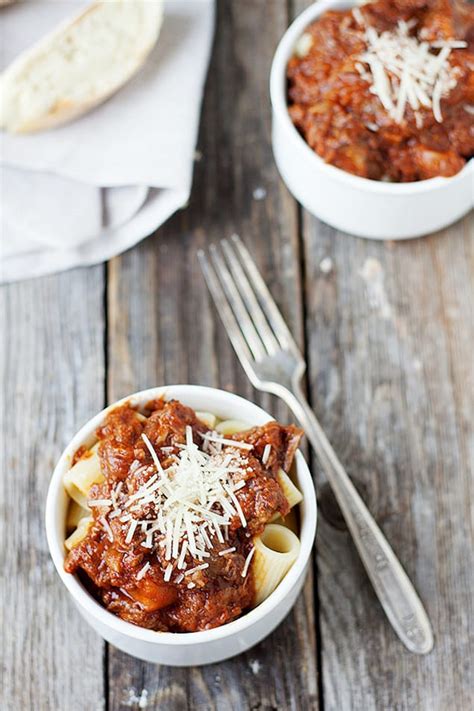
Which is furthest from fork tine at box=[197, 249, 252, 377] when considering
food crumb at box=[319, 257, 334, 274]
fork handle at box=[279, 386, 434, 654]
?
fork handle at box=[279, 386, 434, 654]

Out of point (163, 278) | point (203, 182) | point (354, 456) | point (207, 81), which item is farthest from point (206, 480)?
point (207, 81)

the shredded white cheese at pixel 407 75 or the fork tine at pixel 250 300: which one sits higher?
the shredded white cheese at pixel 407 75

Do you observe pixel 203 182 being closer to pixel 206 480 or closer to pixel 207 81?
pixel 207 81

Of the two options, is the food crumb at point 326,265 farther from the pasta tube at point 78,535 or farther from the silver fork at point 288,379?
the pasta tube at point 78,535

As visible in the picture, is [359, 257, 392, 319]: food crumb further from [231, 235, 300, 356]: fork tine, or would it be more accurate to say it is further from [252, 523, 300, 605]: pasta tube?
[252, 523, 300, 605]: pasta tube

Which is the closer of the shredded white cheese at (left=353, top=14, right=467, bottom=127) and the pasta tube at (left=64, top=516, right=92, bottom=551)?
the pasta tube at (left=64, top=516, right=92, bottom=551)

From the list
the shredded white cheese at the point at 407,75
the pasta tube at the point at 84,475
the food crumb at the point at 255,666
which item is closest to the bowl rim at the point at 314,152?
the shredded white cheese at the point at 407,75
